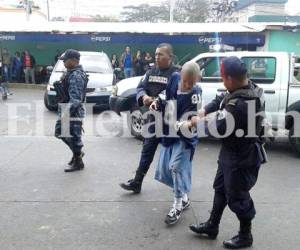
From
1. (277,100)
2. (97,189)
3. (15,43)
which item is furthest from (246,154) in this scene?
(15,43)

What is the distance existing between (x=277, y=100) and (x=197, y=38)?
1192cm

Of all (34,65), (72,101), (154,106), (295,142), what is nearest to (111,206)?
(154,106)

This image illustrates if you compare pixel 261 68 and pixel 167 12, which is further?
pixel 167 12

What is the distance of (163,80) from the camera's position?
4.89 metres

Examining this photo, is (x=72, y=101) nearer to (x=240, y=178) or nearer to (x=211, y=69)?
(x=240, y=178)

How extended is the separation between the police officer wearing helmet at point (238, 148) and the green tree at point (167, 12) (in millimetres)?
44817

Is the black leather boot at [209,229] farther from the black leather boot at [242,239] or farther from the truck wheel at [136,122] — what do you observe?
the truck wheel at [136,122]

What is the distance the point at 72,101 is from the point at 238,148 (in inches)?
114

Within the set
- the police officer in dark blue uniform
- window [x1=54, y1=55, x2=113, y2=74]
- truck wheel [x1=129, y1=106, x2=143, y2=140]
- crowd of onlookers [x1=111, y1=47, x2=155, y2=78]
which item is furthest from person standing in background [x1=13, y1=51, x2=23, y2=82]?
the police officer in dark blue uniform

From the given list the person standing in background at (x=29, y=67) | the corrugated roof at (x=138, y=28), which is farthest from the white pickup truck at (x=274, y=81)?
the person standing in background at (x=29, y=67)

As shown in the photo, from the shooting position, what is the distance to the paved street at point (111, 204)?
13.4ft

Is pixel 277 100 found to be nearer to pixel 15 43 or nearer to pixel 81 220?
pixel 81 220

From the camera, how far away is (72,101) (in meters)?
5.92

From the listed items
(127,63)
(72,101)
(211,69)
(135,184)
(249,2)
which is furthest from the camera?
(249,2)
